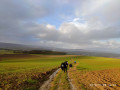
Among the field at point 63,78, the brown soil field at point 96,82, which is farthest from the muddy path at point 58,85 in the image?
the brown soil field at point 96,82

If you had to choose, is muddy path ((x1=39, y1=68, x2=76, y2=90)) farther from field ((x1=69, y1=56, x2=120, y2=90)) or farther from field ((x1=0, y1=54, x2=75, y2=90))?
field ((x1=0, y1=54, x2=75, y2=90))

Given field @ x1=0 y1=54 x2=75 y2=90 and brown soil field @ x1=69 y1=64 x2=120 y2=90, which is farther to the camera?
field @ x1=0 y1=54 x2=75 y2=90

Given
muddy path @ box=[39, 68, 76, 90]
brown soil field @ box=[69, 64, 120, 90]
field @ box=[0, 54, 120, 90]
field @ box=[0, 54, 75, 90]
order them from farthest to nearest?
field @ box=[0, 54, 75, 90], field @ box=[0, 54, 120, 90], brown soil field @ box=[69, 64, 120, 90], muddy path @ box=[39, 68, 76, 90]

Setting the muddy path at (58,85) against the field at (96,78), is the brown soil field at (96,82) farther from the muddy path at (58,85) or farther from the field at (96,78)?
the muddy path at (58,85)

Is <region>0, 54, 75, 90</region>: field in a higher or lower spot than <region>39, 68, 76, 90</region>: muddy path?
lower

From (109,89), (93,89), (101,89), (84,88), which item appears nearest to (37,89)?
(84,88)

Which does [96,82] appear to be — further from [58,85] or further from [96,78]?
[58,85]

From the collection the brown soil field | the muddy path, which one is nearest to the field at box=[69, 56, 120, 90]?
the brown soil field

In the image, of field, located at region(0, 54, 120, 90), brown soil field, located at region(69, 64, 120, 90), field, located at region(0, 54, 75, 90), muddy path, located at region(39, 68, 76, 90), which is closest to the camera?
muddy path, located at region(39, 68, 76, 90)

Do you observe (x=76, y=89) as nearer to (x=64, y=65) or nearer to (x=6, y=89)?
(x=6, y=89)

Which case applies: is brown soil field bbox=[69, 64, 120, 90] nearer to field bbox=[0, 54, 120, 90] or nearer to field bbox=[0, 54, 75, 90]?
field bbox=[0, 54, 120, 90]

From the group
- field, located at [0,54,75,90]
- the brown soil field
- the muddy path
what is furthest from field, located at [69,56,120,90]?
field, located at [0,54,75,90]

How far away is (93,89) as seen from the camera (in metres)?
8.47

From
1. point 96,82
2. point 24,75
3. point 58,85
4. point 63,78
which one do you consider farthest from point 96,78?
point 24,75
